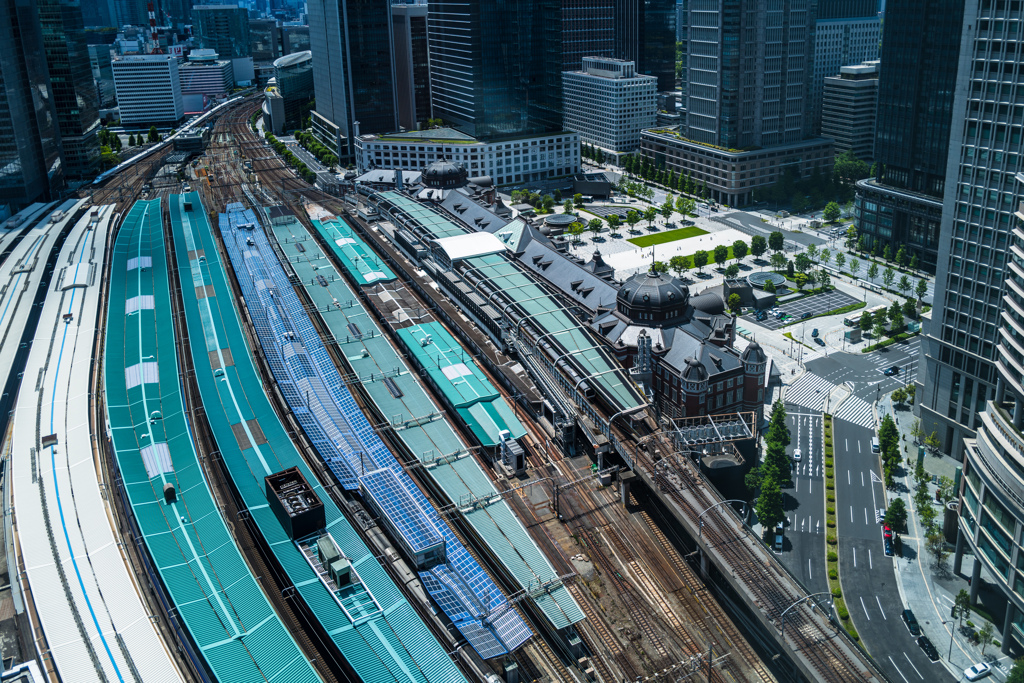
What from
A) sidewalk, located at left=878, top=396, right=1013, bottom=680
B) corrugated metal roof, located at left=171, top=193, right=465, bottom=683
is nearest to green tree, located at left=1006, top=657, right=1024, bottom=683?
sidewalk, located at left=878, top=396, right=1013, bottom=680

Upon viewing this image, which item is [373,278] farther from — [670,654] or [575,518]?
[670,654]

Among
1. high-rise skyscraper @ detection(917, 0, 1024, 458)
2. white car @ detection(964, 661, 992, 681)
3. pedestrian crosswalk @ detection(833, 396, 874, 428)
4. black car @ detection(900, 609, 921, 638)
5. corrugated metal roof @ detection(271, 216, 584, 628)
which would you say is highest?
high-rise skyscraper @ detection(917, 0, 1024, 458)

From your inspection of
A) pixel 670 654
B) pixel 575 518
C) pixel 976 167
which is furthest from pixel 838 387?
pixel 670 654

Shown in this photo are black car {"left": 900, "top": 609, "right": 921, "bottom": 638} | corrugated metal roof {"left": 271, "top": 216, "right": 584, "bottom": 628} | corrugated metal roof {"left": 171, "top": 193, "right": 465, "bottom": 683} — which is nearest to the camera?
corrugated metal roof {"left": 171, "top": 193, "right": 465, "bottom": 683}

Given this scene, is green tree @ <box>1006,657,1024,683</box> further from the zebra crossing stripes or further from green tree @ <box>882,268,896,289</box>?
Result: green tree @ <box>882,268,896,289</box>

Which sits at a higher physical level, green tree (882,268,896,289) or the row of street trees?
green tree (882,268,896,289)

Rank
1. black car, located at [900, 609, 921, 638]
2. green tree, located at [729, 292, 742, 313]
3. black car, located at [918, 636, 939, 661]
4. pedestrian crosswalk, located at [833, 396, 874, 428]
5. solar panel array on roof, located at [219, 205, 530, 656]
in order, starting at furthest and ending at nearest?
green tree, located at [729, 292, 742, 313] < pedestrian crosswalk, located at [833, 396, 874, 428] < black car, located at [900, 609, 921, 638] < solar panel array on roof, located at [219, 205, 530, 656] < black car, located at [918, 636, 939, 661]

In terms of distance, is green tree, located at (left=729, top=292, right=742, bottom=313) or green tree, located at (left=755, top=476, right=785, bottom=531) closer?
green tree, located at (left=755, top=476, right=785, bottom=531)

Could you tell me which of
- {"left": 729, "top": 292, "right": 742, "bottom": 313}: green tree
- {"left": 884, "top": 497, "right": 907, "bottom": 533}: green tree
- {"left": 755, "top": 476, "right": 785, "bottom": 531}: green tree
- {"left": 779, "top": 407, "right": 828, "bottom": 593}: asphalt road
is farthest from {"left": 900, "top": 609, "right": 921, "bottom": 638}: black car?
{"left": 729, "top": 292, "right": 742, "bottom": 313}: green tree
